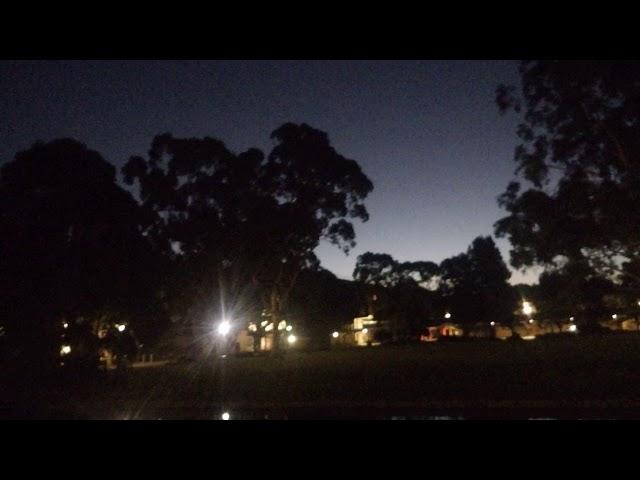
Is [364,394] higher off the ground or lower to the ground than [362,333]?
lower

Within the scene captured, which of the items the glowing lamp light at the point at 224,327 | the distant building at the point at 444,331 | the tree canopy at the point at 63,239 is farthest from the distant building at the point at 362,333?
the tree canopy at the point at 63,239

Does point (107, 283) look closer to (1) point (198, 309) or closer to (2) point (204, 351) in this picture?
(1) point (198, 309)

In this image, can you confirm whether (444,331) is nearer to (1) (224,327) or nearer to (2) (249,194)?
(1) (224,327)

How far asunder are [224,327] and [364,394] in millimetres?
27389

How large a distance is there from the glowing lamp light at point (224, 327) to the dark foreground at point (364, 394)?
59.8 ft

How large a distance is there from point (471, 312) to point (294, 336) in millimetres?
20827

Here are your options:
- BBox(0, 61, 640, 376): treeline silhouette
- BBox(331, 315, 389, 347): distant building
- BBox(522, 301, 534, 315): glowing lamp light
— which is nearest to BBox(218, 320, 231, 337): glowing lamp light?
BBox(0, 61, 640, 376): treeline silhouette

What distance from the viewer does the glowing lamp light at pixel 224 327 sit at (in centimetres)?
4009

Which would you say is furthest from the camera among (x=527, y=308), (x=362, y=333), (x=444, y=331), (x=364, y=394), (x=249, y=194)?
(x=362, y=333)

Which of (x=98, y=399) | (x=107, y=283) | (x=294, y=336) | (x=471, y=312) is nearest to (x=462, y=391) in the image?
(x=98, y=399)

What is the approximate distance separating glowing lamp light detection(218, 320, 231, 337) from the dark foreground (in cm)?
1822

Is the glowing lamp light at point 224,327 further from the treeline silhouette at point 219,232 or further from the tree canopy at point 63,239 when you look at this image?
the tree canopy at point 63,239

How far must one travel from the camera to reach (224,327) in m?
40.4

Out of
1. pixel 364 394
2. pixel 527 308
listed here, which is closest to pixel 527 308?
pixel 527 308
